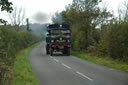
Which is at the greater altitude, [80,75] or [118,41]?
[118,41]

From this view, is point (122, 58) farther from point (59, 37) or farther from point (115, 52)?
point (59, 37)

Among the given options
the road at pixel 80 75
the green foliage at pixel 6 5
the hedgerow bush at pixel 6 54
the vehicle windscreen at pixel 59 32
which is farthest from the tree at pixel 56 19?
the green foliage at pixel 6 5

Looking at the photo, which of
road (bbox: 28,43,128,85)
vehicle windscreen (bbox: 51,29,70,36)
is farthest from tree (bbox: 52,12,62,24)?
road (bbox: 28,43,128,85)

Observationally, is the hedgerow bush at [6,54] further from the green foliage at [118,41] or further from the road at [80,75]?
the green foliage at [118,41]

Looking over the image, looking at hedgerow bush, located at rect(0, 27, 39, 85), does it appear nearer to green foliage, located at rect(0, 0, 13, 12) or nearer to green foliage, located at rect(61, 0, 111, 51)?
green foliage, located at rect(0, 0, 13, 12)

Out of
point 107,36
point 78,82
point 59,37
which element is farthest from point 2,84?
point 59,37

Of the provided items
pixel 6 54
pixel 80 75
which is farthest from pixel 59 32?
pixel 80 75

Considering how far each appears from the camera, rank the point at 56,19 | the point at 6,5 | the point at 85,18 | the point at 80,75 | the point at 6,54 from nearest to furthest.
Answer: the point at 6,5 < the point at 80,75 < the point at 6,54 < the point at 85,18 < the point at 56,19

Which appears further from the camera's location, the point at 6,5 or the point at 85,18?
the point at 85,18

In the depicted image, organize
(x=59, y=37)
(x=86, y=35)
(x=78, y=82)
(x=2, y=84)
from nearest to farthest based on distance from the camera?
(x=2, y=84) < (x=78, y=82) < (x=59, y=37) < (x=86, y=35)

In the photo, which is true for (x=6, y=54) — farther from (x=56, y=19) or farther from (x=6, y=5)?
(x=56, y=19)

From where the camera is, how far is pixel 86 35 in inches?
1460

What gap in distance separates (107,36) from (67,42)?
8433 mm

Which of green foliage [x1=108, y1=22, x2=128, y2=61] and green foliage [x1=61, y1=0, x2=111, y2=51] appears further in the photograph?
green foliage [x1=61, y1=0, x2=111, y2=51]
